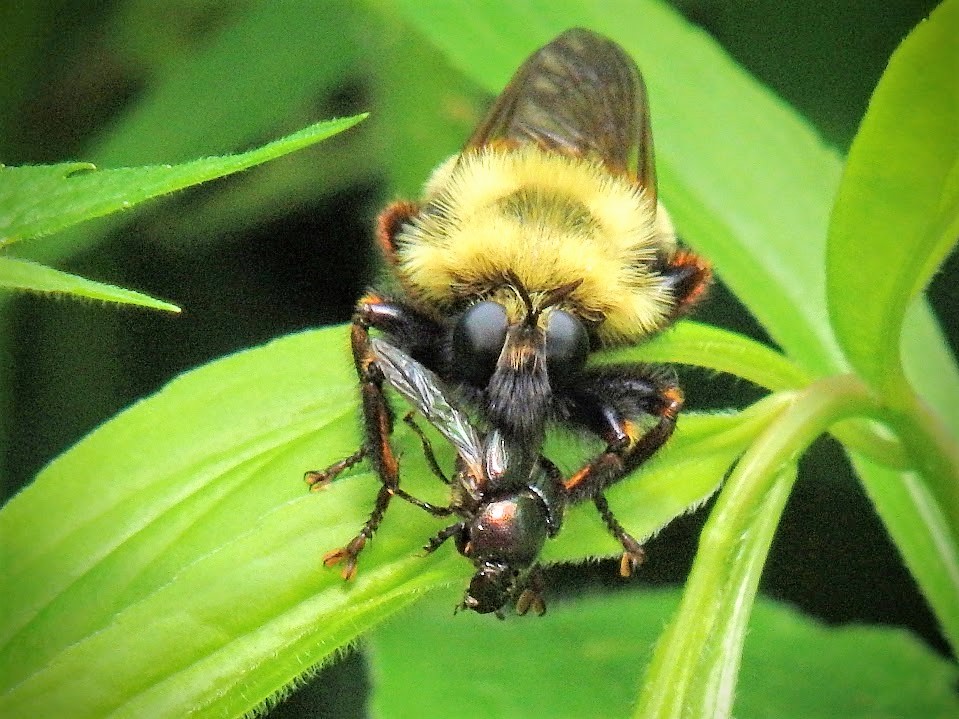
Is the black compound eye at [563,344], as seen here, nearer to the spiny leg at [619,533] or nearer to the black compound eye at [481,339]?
the black compound eye at [481,339]

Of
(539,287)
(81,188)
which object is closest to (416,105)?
(539,287)

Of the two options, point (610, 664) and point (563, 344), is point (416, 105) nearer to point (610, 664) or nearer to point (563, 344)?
point (610, 664)

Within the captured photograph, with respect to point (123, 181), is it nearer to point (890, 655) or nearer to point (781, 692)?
point (781, 692)

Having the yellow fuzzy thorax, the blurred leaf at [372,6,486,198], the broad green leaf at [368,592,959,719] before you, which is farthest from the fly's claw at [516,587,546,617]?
the blurred leaf at [372,6,486,198]

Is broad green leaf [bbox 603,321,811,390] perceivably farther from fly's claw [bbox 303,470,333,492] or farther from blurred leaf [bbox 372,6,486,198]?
blurred leaf [bbox 372,6,486,198]

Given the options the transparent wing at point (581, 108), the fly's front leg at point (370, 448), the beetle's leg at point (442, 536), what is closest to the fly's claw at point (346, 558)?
the fly's front leg at point (370, 448)

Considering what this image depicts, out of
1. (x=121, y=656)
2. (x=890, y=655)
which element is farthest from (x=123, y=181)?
(x=890, y=655)
